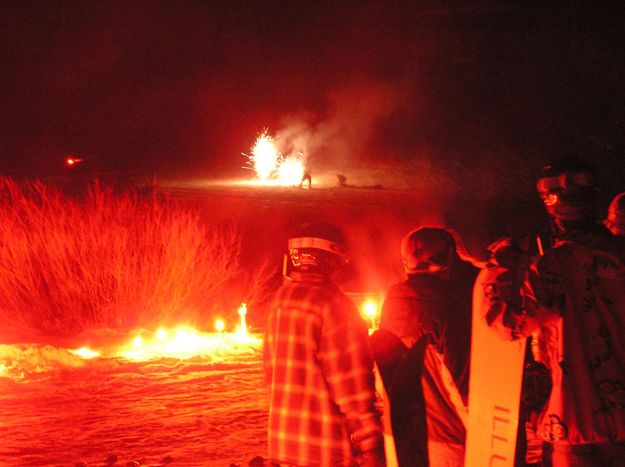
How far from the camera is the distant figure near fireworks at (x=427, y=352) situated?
299 centimetres

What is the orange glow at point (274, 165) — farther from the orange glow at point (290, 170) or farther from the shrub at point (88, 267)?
the shrub at point (88, 267)

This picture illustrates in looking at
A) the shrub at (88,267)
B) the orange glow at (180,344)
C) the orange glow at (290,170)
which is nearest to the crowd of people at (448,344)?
the orange glow at (180,344)

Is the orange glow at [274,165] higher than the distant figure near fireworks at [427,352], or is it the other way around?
the orange glow at [274,165]

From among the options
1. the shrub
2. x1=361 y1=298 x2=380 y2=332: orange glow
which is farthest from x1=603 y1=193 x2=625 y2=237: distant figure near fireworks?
the shrub

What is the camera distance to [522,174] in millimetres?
44531

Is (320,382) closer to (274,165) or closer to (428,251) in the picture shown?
(428,251)

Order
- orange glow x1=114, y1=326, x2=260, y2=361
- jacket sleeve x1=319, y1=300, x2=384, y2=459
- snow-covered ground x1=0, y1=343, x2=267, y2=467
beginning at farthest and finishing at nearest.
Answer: orange glow x1=114, y1=326, x2=260, y2=361 < snow-covered ground x1=0, y1=343, x2=267, y2=467 < jacket sleeve x1=319, y1=300, x2=384, y2=459

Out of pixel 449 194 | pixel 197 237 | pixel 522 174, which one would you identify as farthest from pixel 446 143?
pixel 197 237

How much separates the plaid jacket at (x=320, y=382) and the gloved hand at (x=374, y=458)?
0.05 feet

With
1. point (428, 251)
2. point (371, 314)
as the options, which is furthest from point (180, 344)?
point (428, 251)

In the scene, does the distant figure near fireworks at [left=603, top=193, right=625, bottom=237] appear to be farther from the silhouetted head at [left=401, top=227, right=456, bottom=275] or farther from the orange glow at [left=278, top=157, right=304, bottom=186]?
the orange glow at [left=278, top=157, right=304, bottom=186]

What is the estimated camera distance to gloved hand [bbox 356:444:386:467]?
2803 millimetres

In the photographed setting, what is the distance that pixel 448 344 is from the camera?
10.5 feet

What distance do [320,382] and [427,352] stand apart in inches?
23.4
